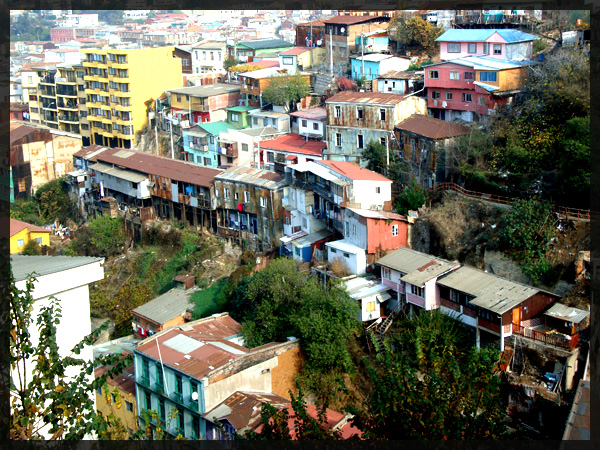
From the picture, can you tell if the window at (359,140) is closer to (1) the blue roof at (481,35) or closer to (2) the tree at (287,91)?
(1) the blue roof at (481,35)

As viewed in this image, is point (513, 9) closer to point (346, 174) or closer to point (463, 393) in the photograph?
point (346, 174)

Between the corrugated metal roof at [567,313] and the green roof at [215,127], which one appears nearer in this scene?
the corrugated metal roof at [567,313]

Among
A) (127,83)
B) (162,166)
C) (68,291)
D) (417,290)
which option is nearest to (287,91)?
(162,166)

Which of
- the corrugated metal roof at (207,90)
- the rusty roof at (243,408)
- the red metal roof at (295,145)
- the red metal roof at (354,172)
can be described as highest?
the corrugated metal roof at (207,90)

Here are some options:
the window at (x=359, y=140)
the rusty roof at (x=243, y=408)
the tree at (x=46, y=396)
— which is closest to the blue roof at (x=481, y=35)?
the window at (x=359, y=140)

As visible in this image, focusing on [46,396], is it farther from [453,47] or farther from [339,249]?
[453,47]

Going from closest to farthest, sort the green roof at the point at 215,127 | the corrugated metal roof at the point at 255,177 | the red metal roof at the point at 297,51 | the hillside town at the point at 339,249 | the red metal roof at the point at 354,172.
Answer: the hillside town at the point at 339,249
the red metal roof at the point at 354,172
the corrugated metal roof at the point at 255,177
the green roof at the point at 215,127
the red metal roof at the point at 297,51
